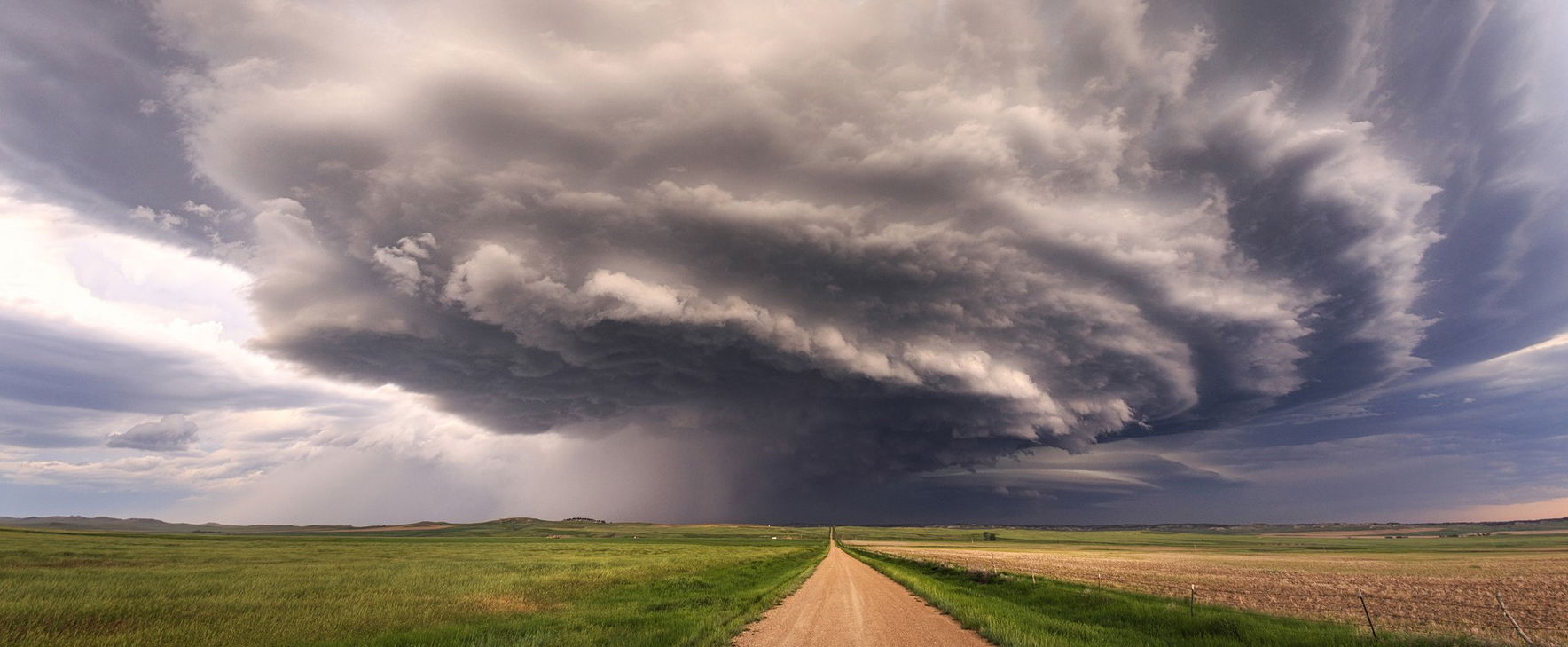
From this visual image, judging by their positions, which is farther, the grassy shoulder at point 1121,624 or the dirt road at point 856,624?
the grassy shoulder at point 1121,624

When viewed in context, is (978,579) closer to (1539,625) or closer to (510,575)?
(1539,625)

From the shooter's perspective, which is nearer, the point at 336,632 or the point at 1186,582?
the point at 336,632

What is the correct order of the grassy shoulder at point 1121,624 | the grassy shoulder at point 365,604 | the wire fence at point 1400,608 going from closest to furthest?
the grassy shoulder at point 1121,624, the grassy shoulder at point 365,604, the wire fence at point 1400,608

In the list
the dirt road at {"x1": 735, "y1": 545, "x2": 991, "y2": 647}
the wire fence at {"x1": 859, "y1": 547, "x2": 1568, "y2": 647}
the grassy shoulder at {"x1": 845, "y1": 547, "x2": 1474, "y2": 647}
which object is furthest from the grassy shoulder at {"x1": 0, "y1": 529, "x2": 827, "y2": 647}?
the wire fence at {"x1": 859, "y1": 547, "x2": 1568, "y2": 647}

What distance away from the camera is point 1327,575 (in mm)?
53000

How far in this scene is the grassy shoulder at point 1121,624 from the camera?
59.5 ft

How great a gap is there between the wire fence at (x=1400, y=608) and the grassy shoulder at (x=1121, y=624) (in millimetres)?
1396

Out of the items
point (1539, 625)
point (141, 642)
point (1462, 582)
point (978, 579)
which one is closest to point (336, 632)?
point (141, 642)

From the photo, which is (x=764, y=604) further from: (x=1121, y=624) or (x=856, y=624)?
(x=1121, y=624)

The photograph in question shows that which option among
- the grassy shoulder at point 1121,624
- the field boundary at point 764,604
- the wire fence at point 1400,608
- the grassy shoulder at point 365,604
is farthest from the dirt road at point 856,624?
the wire fence at point 1400,608

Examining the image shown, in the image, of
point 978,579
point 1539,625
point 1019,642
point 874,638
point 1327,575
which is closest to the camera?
point 1019,642

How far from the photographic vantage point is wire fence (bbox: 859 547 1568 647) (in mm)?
22938

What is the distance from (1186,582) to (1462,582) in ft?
70.3

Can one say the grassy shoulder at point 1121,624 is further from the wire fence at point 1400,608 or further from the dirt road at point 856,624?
the wire fence at point 1400,608
